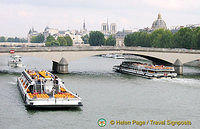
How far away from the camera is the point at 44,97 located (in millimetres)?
40781

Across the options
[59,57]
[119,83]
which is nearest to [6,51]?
[59,57]

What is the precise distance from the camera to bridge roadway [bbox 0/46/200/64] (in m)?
72.6

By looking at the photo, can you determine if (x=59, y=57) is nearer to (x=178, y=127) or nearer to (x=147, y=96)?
(x=147, y=96)

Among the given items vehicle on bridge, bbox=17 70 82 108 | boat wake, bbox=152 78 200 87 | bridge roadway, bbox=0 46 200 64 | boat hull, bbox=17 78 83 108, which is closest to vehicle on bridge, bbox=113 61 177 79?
boat wake, bbox=152 78 200 87

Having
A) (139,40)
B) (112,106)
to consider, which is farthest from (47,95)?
(139,40)

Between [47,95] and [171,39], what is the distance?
259 feet

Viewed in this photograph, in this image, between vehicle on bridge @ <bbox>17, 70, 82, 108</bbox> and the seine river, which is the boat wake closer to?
the seine river

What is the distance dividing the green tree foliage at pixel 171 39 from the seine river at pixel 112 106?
42.7 metres

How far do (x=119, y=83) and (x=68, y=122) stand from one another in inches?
1000

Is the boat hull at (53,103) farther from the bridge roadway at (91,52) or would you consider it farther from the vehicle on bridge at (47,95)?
the bridge roadway at (91,52)

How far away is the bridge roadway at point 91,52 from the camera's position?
72.6m

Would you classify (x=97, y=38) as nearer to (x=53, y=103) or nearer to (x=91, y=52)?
(x=91, y=52)

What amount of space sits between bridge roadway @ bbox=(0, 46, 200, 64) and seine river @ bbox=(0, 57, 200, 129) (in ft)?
37.3

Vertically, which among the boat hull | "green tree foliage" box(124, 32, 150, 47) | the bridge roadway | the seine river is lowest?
the seine river
